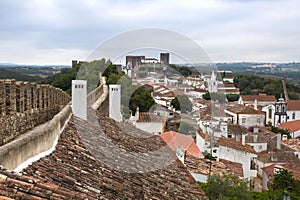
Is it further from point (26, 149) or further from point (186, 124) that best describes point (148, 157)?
point (186, 124)

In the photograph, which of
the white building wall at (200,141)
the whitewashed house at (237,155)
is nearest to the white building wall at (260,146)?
the whitewashed house at (237,155)

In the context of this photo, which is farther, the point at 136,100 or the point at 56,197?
the point at 136,100

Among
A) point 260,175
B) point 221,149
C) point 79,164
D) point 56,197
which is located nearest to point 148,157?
point 79,164

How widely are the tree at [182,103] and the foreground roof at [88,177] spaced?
1068 centimetres

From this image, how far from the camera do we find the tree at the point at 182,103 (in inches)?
661

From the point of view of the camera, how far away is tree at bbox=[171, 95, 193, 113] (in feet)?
55.1

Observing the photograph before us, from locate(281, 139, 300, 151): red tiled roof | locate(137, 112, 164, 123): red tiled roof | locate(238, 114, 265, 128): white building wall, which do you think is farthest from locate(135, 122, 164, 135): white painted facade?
locate(238, 114, 265, 128): white building wall

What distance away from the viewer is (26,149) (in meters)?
3.15

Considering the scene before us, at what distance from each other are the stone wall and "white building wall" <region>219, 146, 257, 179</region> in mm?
16019

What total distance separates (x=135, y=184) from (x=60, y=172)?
3.62ft

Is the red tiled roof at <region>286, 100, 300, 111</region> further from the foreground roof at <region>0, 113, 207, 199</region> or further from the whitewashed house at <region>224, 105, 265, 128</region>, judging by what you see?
the foreground roof at <region>0, 113, 207, 199</region>

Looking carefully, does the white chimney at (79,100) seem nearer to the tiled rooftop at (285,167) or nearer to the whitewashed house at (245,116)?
the tiled rooftop at (285,167)

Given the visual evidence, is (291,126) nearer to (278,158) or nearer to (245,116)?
(245,116)

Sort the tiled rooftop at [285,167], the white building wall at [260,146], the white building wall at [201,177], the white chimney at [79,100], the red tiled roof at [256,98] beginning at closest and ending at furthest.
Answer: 1. the white chimney at [79,100]
2. the white building wall at [201,177]
3. the tiled rooftop at [285,167]
4. the white building wall at [260,146]
5. the red tiled roof at [256,98]
